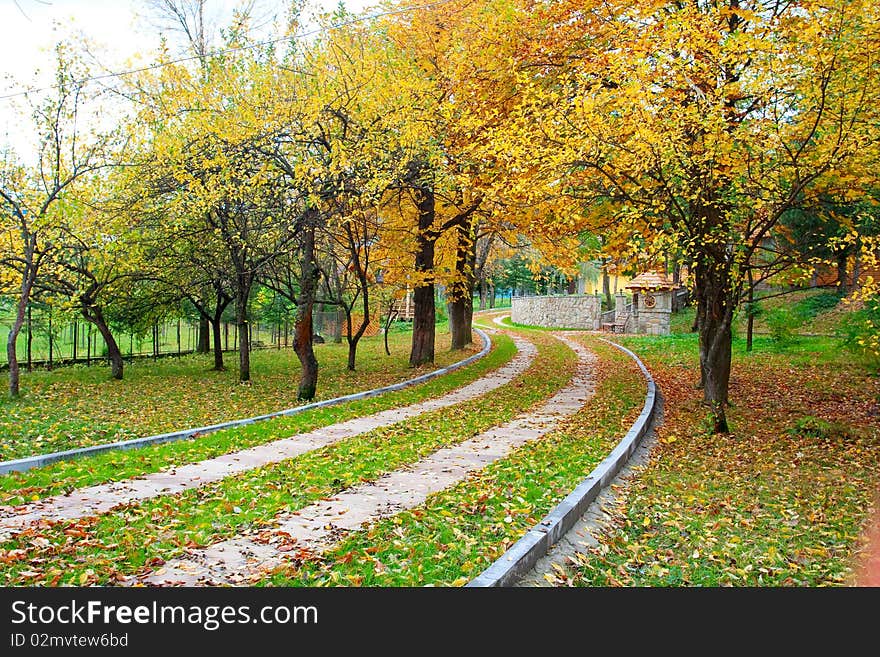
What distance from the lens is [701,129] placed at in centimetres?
857

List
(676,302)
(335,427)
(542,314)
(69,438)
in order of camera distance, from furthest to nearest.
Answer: (542,314) < (676,302) < (335,427) < (69,438)

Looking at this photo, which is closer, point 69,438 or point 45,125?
point 69,438

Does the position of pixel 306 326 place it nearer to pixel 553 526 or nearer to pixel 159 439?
pixel 159 439

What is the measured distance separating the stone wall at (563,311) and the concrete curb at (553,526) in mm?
29314

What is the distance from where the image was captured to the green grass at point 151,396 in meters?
8.69

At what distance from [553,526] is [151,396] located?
9.77m

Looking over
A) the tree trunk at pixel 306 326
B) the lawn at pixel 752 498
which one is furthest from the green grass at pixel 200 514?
the tree trunk at pixel 306 326

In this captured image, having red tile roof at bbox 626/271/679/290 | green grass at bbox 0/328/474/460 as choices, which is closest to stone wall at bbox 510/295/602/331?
red tile roof at bbox 626/271/679/290

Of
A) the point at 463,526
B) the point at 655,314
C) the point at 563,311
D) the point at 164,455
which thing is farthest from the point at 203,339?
the point at 563,311

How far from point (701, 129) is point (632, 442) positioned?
13.5 feet

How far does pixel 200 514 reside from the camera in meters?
5.45

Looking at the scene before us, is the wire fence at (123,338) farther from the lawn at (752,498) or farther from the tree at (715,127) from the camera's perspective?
the lawn at (752,498)

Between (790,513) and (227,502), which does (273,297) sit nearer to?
(227,502)

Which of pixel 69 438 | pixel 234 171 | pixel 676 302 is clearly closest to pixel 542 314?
pixel 676 302
